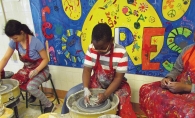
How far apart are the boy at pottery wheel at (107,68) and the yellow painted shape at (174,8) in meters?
0.53

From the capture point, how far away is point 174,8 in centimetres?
170

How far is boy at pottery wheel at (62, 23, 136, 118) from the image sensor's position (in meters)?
1.43

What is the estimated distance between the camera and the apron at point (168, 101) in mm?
1212

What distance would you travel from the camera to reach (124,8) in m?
1.88

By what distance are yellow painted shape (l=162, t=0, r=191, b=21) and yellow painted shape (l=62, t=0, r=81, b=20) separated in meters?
0.86

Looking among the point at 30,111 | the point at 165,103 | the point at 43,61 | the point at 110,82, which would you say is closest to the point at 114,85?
the point at 110,82

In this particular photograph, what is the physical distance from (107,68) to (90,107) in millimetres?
382

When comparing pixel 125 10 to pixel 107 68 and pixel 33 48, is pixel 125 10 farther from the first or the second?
pixel 33 48

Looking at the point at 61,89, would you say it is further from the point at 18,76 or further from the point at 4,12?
the point at 4,12

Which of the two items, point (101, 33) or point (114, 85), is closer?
point (101, 33)

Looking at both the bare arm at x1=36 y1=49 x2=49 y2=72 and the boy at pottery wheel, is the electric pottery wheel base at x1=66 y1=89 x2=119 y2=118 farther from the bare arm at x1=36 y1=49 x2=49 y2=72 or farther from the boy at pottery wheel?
the bare arm at x1=36 y1=49 x2=49 y2=72

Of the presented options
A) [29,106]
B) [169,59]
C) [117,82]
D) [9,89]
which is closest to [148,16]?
[169,59]

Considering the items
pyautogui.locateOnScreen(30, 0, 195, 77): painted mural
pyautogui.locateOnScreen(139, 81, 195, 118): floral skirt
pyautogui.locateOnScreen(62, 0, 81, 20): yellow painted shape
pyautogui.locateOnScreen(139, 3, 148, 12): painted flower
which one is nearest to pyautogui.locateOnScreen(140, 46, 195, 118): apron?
pyautogui.locateOnScreen(139, 81, 195, 118): floral skirt

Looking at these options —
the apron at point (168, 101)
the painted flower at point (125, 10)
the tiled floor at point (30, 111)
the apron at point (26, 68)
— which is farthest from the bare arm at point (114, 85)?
the apron at point (26, 68)
